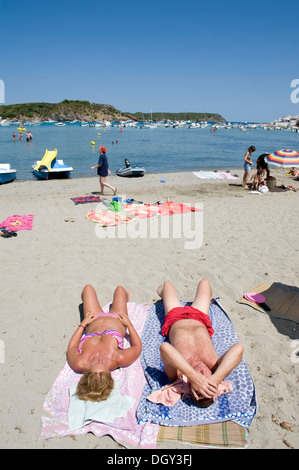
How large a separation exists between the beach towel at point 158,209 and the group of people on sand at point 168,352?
511 centimetres

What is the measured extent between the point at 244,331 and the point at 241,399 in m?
1.14

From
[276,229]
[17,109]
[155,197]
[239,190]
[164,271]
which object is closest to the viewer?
[164,271]

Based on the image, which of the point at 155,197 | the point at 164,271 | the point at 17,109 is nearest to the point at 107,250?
the point at 164,271

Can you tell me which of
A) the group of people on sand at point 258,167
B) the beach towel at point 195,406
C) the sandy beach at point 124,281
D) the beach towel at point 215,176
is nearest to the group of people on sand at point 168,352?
the beach towel at point 195,406

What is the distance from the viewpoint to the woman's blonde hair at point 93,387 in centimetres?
270

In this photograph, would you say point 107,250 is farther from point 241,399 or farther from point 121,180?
point 121,180

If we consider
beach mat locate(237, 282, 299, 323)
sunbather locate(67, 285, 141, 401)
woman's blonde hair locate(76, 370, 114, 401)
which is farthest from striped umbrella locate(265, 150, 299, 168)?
woman's blonde hair locate(76, 370, 114, 401)

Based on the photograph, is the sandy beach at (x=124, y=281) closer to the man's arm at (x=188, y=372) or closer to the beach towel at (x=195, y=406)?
the beach towel at (x=195, y=406)

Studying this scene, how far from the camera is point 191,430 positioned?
2.54 meters

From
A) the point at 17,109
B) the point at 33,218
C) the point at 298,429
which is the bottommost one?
the point at 298,429

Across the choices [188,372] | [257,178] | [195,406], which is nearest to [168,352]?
[188,372]

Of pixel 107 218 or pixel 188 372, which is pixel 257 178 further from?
pixel 188 372

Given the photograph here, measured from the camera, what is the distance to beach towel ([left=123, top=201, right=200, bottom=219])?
28.8ft

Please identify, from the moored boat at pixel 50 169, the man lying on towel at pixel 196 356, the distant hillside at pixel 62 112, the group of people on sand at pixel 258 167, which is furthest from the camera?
the distant hillside at pixel 62 112
